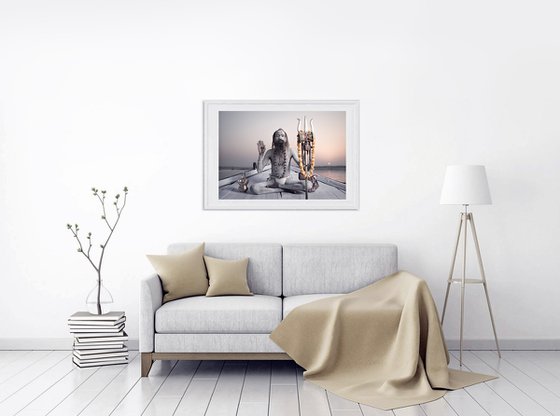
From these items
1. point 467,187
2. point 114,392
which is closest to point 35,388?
point 114,392

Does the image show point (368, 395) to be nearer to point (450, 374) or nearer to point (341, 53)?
point (450, 374)

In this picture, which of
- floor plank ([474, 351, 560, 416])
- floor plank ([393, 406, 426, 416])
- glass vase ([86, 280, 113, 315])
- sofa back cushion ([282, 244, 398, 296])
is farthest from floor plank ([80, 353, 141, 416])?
floor plank ([474, 351, 560, 416])

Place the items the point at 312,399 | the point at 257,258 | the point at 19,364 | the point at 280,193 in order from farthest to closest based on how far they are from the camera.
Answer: the point at 280,193
the point at 257,258
the point at 19,364
the point at 312,399

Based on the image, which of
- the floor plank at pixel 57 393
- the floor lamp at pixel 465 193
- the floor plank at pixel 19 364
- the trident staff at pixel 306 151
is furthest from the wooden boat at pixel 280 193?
the floor plank at pixel 19 364

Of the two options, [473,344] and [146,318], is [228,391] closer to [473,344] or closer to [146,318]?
[146,318]

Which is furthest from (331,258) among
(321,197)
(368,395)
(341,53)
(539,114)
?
(539,114)

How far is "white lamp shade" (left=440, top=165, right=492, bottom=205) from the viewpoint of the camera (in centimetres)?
473

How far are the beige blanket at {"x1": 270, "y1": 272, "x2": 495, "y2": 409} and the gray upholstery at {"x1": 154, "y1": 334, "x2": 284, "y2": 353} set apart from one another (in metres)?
0.09

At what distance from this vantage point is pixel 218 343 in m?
4.33

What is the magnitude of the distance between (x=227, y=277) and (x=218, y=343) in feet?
1.88

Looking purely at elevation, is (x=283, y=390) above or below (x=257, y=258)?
below

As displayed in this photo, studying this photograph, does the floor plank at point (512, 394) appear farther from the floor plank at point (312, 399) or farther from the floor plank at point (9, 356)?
the floor plank at point (9, 356)

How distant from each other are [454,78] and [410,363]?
Result: 2.41m

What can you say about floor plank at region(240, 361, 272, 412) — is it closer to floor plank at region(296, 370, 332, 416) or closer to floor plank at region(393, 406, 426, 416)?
floor plank at region(296, 370, 332, 416)
